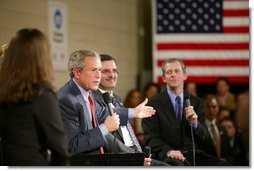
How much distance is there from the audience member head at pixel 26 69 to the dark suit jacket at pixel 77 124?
28.7 inches

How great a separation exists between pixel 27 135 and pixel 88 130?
2.64 feet

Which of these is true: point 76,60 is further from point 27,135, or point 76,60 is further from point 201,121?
point 201,121

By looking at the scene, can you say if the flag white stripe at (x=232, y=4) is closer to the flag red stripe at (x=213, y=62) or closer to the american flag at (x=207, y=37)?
the american flag at (x=207, y=37)

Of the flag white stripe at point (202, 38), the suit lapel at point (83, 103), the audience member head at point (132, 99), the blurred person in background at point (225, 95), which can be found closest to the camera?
the suit lapel at point (83, 103)

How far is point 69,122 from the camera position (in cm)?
365

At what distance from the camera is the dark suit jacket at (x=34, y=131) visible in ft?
9.49

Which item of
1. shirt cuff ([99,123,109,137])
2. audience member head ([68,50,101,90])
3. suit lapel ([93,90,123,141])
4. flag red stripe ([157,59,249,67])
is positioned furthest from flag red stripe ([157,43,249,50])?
shirt cuff ([99,123,109,137])

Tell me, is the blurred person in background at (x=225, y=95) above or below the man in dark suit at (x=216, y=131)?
above

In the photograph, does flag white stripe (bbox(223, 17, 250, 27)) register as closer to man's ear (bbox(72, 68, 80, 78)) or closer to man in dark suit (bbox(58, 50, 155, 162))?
man in dark suit (bbox(58, 50, 155, 162))

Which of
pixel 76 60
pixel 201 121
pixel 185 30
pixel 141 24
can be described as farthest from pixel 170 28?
pixel 76 60

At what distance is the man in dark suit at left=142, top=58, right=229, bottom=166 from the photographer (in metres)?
4.64

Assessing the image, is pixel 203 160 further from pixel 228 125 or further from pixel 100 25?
pixel 100 25

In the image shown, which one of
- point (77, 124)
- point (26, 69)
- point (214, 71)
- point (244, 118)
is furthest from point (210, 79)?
point (26, 69)

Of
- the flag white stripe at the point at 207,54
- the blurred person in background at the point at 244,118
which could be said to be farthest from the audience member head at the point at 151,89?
the blurred person in background at the point at 244,118
